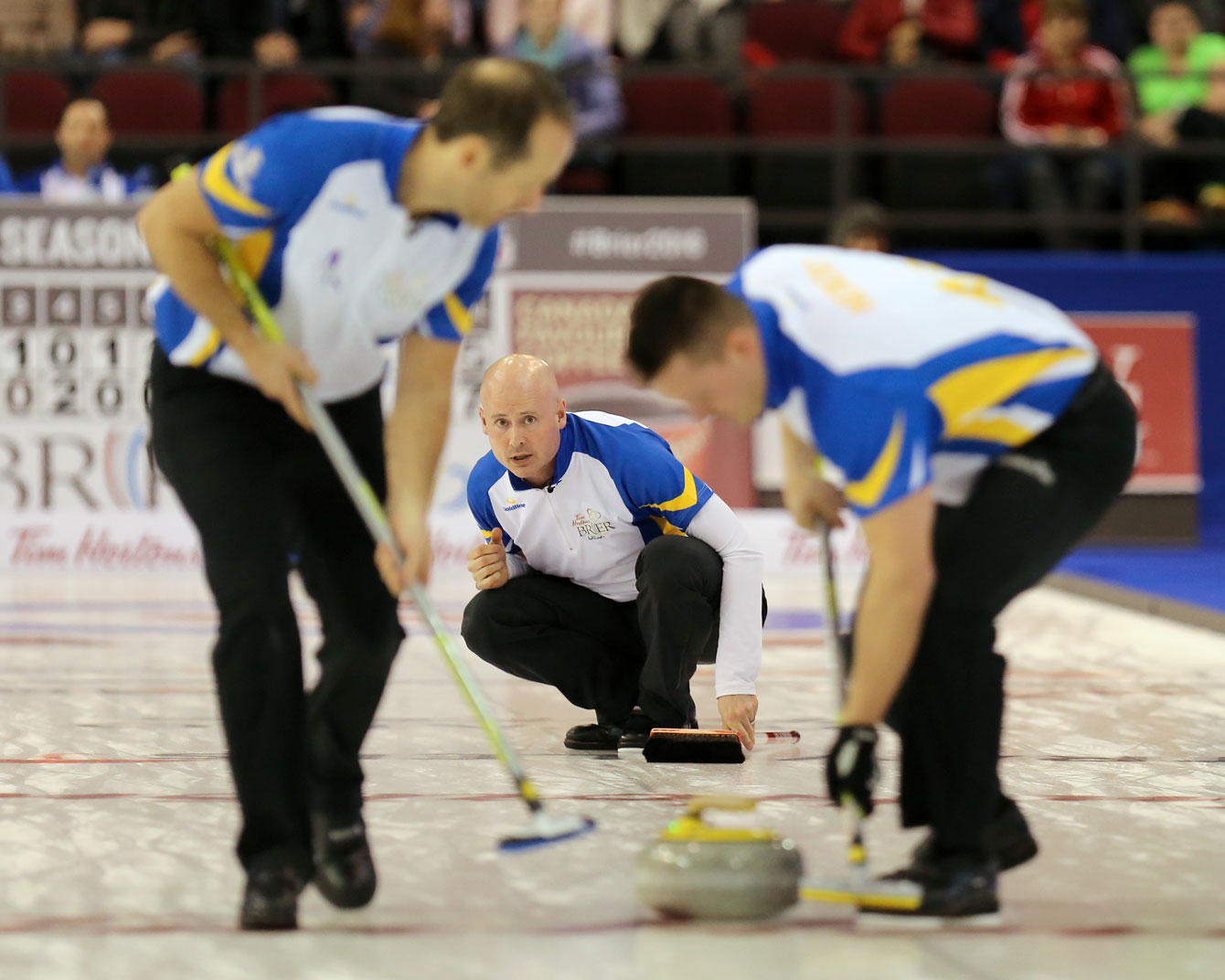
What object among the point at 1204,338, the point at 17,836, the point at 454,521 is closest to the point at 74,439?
the point at 454,521

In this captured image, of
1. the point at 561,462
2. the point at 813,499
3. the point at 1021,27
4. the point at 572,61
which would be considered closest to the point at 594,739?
the point at 561,462

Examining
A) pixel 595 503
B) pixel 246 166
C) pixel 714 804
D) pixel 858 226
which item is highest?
pixel 246 166

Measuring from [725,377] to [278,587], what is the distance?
0.69 m

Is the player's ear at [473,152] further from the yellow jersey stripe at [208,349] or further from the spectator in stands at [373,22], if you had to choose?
the spectator in stands at [373,22]

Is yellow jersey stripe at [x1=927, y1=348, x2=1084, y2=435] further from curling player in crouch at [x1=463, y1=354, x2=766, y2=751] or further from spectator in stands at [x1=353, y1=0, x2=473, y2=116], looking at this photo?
spectator in stands at [x1=353, y1=0, x2=473, y2=116]

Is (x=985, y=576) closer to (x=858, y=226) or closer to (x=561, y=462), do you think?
(x=561, y=462)

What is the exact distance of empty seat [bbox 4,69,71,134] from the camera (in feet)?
29.3

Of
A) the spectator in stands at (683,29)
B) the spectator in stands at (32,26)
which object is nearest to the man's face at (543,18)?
the spectator in stands at (683,29)

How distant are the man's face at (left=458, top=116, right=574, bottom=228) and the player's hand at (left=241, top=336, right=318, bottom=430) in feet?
1.01

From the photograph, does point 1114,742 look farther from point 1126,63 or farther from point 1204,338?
point 1126,63

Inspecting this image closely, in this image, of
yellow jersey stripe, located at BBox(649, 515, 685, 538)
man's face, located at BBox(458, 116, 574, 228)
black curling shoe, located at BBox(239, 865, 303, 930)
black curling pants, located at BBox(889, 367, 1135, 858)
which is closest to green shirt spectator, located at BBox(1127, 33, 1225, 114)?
yellow jersey stripe, located at BBox(649, 515, 685, 538)

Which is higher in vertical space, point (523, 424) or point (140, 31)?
point (140, 31)

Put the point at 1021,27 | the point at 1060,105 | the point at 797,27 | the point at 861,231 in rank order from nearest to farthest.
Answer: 1. the point at 861,231
2. the point at 1060,105
3. the point at 797,27
4. the point at 1021,27

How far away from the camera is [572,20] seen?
30.3ft
